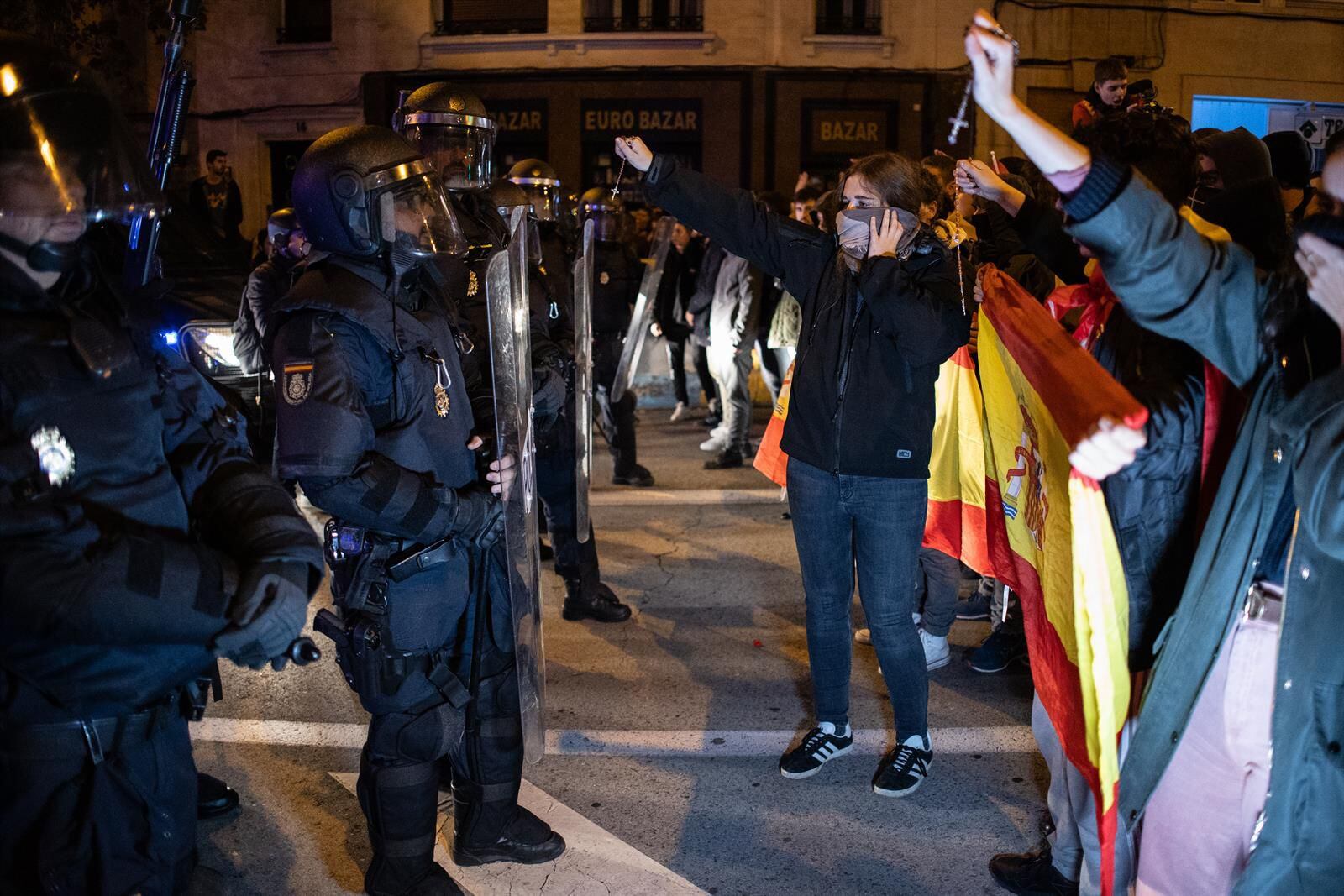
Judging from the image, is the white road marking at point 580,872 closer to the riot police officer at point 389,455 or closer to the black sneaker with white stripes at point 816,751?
the riot police officer at point 389,455

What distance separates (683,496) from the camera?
833 cm

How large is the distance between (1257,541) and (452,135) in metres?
3.23

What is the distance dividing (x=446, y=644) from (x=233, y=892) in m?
0.96

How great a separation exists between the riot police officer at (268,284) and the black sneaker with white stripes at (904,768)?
3.75 m

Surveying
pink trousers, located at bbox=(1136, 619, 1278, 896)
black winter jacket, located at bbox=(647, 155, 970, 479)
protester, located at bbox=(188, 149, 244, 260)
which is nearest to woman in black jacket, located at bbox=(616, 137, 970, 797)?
black winter jacket, located at bbox=(647, 155, 970, 479)

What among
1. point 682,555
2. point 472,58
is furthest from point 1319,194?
point 472,58

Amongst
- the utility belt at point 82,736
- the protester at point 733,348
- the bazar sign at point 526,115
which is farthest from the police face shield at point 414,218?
the bazar sign at point 526,115

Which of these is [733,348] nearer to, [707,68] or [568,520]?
[568,520]

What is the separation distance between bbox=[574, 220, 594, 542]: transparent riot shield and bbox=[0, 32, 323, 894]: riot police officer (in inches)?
112

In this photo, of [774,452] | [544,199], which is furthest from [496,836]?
[544,199]

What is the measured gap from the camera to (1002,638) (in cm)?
503

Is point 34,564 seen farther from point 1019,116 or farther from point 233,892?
point 1019,116

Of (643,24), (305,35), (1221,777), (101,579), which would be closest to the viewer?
(101,579)

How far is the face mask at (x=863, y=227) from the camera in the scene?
142 inches
